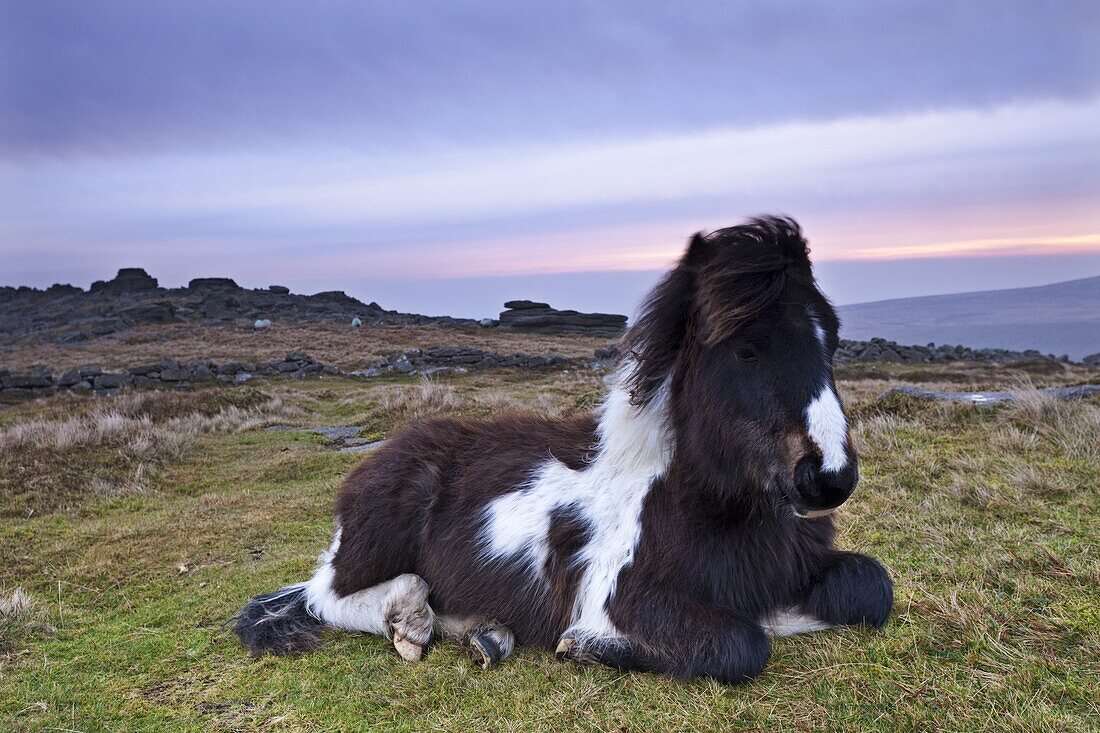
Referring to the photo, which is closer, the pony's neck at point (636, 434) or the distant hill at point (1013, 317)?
the pony's neck at point (636, 434)

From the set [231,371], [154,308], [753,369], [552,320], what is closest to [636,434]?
[753,369]

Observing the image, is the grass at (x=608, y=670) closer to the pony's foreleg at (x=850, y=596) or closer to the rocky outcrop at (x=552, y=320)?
the pony's foreleg at (x=850, y=596)

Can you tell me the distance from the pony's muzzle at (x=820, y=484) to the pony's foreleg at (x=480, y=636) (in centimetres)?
185

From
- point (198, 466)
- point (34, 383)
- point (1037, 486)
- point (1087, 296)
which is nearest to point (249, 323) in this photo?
point (34, 383)

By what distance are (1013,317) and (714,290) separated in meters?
89.3

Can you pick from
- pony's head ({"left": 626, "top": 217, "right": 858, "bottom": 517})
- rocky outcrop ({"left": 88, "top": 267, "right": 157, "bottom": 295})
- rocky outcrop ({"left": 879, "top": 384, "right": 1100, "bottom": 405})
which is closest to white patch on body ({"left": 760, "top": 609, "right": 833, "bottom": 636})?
pony's head ({"left": 626, "top": 217, "right": 858, "bottom": 517})

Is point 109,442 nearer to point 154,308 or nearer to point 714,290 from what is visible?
point 714,290

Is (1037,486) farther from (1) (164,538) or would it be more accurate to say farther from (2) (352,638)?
(1) (164,538)

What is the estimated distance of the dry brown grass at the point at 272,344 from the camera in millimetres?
41469

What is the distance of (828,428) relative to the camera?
280 centimetres

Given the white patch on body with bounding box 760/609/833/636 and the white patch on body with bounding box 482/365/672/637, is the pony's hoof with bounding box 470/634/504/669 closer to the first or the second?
the white patch on body with bounding box 482/365/672/637

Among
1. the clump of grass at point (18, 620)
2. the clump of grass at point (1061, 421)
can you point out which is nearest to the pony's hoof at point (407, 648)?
the clump of grass at point (18, 620)

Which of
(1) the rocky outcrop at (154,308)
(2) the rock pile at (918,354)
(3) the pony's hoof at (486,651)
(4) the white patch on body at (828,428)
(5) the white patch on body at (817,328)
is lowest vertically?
(2) the rock pile at (918,354)

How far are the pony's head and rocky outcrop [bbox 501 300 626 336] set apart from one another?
62037 mm
